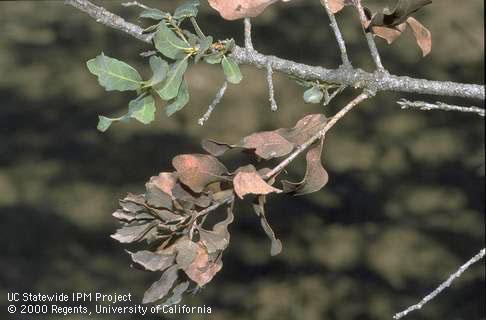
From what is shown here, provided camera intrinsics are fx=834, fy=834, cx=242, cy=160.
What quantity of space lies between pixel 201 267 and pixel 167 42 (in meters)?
0.24

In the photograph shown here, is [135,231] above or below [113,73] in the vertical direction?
below

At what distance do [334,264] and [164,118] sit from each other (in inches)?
32.2

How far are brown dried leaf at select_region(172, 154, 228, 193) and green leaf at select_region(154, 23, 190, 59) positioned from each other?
0.38 feet

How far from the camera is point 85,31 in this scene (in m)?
3.13

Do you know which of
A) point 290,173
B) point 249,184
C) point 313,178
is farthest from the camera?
point 290,173

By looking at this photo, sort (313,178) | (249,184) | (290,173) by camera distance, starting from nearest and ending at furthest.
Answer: (249,184), (313,178), (290,173)

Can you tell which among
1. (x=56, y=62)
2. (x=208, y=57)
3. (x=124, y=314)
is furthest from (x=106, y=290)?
(x=208, y=57)

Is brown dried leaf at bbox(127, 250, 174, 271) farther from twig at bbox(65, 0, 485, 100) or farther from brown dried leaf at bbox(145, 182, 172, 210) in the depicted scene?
twig at bbox(65, 0, 485, 100)

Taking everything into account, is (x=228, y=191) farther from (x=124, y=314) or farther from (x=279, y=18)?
(x=279, y=18)

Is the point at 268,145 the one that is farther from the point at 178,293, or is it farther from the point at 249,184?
the point at 178,293

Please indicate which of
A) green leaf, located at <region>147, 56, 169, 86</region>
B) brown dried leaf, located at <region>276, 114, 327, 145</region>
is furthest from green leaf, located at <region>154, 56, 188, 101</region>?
brown dried leaf, located at <region>276, 114, 327, 145</region>

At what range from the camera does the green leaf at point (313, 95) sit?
0.95 metres

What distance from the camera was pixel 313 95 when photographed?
0.96 m

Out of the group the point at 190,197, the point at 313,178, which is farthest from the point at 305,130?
the point at 190,197
